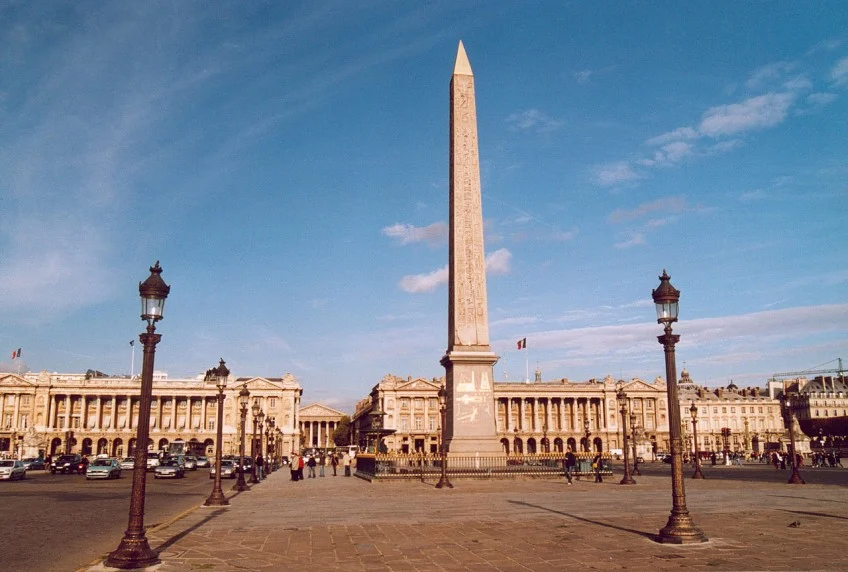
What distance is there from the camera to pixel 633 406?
137500 mm

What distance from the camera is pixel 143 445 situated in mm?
11109

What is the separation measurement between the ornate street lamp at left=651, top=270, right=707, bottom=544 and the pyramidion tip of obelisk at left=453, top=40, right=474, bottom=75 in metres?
23.3

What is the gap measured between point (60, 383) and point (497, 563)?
138 m

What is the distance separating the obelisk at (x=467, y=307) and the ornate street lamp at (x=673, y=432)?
713 inches

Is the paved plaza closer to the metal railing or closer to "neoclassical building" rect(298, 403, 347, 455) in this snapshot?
the metal railing

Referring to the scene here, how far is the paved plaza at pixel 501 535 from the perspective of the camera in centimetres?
1035

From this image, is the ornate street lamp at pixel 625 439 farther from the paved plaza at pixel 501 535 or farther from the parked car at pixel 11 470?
the parked car at pixel 11 470

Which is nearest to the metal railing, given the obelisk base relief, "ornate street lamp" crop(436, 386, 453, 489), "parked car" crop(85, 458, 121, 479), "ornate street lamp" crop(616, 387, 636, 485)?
the obelisk base relief

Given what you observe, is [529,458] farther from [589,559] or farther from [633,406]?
[633,406]

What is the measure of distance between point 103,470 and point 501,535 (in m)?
38.9

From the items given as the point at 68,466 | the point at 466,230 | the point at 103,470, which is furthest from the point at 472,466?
the point at 68,466

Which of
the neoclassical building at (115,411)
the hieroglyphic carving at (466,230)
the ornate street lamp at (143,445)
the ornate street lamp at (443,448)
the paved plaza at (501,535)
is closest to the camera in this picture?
the ornate street lamp at (143,445)

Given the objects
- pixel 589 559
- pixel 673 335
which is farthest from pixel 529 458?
pixel 589 559

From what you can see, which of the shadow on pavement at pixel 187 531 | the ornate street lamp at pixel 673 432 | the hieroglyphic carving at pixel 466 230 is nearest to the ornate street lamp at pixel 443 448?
the hieroglyphic carving at pixel 466 230
